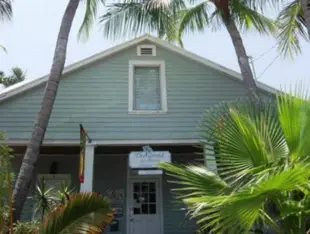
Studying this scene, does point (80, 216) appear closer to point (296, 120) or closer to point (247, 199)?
point (247, 199)

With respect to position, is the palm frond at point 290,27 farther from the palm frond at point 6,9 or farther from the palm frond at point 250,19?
the palm frond at point 6,9

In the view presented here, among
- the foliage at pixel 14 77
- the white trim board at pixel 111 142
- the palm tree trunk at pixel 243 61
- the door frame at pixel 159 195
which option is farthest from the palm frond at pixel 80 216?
the foliage at pixel 14 77

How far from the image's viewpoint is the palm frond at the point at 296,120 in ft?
12.1

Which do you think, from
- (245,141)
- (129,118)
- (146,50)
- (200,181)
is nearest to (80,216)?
(200,181)

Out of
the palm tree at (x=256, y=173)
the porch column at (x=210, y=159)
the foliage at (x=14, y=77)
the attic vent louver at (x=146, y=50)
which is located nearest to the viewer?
the palm tree at (x=256, y=173)

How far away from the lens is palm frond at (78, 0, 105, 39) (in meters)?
10.7

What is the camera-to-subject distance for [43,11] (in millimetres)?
10211

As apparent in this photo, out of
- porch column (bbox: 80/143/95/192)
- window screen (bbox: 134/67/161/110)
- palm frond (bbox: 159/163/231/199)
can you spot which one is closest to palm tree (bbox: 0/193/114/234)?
palm frond (bbox: 159/163/231/199)

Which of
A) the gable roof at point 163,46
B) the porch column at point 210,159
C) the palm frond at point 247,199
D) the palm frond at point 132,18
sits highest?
the palm frond at point 132,18

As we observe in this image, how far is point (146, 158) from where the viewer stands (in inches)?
348

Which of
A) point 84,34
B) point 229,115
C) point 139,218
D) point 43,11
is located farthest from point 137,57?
point 229,115

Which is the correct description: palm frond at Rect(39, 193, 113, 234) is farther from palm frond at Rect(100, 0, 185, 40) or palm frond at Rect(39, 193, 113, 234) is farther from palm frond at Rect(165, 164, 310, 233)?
palm frond at Rect(100, 0, 185, 40)

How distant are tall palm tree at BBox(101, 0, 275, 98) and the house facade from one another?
1.62 ft

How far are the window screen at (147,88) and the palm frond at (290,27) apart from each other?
140 inches
